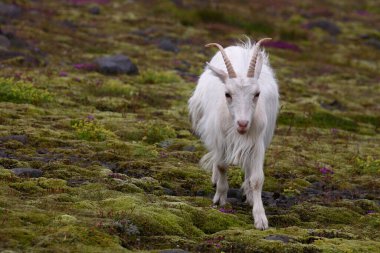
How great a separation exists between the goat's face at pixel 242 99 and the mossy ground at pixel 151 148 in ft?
6.20

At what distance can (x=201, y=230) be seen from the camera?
12.7 metres

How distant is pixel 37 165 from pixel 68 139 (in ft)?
11.3

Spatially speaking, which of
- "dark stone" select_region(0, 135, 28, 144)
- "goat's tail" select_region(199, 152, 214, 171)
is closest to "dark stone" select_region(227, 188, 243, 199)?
"goat's tail" select_region(199, 152, 214, 171)

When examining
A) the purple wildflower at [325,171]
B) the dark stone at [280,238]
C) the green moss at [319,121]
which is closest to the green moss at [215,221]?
the dark stone at [280,238]

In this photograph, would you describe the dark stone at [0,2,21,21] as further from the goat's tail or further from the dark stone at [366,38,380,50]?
the dark stone at [366,38,380,50]

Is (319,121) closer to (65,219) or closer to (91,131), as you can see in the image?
(91,131)

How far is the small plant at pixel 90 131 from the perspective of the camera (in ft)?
64.0

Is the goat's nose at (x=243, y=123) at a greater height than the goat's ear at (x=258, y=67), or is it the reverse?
the goat's ear at (x=258, y=67)

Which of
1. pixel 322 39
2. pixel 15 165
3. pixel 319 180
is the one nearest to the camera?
pixel 15 165

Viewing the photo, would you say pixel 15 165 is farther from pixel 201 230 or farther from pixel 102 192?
pixel 201 230

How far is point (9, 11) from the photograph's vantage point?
39312 mm

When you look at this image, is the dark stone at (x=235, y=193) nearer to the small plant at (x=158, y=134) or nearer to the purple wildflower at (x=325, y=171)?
the purple wildflower at (x=325, y=171)

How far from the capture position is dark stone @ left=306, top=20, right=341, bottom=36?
178ft

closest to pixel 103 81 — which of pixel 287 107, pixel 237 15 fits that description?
pixel 287 107
